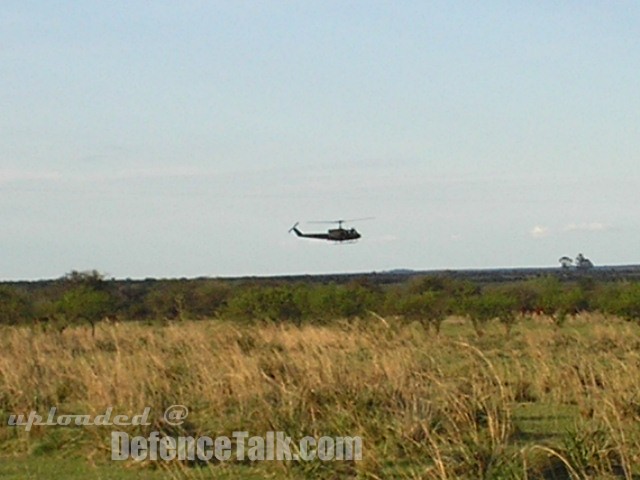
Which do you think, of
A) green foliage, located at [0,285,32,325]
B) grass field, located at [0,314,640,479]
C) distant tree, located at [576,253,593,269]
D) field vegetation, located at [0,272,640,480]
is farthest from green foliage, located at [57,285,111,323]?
distant tree, located at [576,253,593,269]

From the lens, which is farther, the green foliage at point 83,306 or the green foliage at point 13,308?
the green foliage at point 13,308

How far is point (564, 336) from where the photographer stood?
2912cm

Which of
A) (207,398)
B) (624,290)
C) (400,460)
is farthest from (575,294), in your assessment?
(400,460)

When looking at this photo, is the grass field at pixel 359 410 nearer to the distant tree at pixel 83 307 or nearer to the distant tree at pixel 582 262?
the distant tree at pixel 83 307

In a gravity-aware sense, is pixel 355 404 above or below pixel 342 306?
below

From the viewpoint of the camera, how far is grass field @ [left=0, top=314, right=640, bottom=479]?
1077cm

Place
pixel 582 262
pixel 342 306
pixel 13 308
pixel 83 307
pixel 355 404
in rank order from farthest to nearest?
pixel 582 262 → pixel 13 308 → pixel 83 307 → pixel 342 306 → pixel 355 404

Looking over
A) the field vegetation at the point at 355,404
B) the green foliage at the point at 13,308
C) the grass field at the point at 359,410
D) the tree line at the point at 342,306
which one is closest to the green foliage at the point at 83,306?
the tree line at the point at 342,306

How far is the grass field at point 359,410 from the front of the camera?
10.8m

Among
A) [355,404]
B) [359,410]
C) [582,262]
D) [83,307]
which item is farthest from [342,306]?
[582,262]

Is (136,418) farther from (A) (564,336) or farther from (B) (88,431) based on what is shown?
(A) (564,336)

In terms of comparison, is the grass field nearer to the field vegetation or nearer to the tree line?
the field vegetation

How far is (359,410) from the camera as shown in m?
12.7

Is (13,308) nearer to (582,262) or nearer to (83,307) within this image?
(83,307)
